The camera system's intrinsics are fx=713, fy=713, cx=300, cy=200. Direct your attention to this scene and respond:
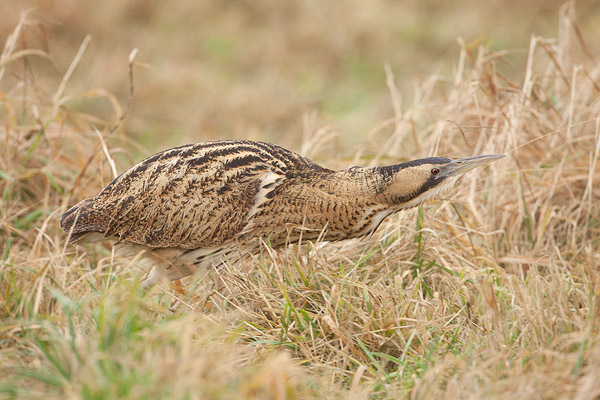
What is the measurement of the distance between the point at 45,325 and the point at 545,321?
144cm

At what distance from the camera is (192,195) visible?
2.76 metres

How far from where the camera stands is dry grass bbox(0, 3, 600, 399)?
181 cm

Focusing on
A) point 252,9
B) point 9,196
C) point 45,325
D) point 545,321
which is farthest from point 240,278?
point 252,9

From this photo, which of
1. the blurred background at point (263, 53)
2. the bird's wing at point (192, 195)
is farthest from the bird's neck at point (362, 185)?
the blurred background at point (263, 53)

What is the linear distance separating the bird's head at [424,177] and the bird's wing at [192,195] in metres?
0.43

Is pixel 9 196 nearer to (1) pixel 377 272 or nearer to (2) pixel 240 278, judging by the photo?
(2) pixel 240 278

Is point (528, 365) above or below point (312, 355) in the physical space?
above

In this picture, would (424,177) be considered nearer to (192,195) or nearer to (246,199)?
(246,199)

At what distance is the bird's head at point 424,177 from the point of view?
105 inches

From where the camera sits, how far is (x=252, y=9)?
24.9ft

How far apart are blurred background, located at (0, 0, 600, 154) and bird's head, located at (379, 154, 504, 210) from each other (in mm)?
2663

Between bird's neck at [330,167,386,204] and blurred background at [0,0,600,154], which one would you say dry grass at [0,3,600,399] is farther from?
blurred background at [0,0,600,154]

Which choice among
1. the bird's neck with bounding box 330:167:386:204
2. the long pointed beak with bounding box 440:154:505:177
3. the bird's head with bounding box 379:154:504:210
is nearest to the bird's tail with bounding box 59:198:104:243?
the bird's neck with bounding box 330:167:386:204

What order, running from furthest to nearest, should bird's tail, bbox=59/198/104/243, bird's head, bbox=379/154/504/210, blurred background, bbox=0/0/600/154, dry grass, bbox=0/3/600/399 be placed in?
blurred background, bbox=0/0/600/154 → bird's tail, bbox=59/198/104/243 → bird's head, bbox=379/154/504/210 → dry grass, bbox=0/3/600/399
